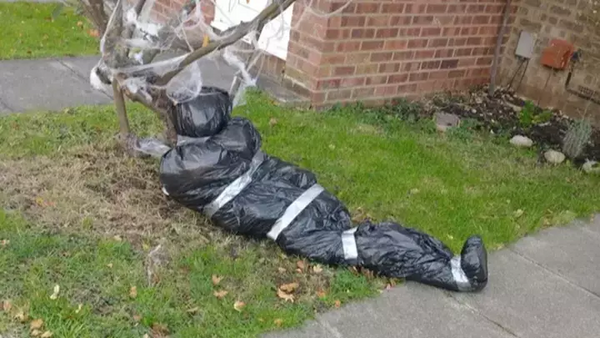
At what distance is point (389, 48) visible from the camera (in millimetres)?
7055

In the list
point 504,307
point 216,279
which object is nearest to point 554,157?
point 504,307

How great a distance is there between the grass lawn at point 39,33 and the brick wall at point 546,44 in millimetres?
4912

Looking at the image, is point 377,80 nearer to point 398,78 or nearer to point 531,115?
point 398,78

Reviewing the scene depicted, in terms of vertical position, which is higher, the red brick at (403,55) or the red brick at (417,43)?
the red brick at (417,43)

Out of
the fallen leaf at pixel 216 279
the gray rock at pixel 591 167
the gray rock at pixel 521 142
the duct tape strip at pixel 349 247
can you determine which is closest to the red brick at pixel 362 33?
the gray rock at pixel 521 142

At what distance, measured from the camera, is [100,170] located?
15.0ft

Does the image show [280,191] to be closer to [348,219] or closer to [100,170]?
[348,219]

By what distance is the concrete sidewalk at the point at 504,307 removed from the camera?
366 cm

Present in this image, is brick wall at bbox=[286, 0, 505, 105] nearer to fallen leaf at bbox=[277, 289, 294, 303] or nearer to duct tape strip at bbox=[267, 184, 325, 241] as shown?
duct tape strip at bbox=[267, 184, 325, 241]

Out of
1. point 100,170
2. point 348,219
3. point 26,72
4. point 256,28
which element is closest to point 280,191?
point 348,219

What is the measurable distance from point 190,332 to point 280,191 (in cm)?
119

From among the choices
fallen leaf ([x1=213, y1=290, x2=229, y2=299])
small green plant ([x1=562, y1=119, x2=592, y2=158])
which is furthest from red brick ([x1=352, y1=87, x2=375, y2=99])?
fallen leaf ([x1=213, y1=290, x2=229, y2=299])

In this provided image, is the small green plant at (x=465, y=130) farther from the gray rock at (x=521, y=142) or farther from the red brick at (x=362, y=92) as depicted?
the red brick at (x=362, y=92)

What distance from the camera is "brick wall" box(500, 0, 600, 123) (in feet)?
25.3
